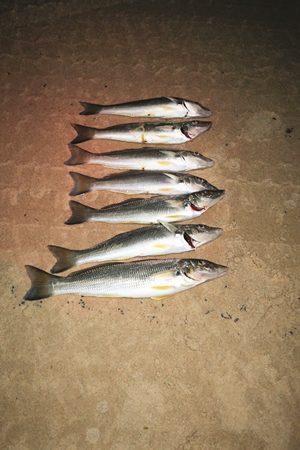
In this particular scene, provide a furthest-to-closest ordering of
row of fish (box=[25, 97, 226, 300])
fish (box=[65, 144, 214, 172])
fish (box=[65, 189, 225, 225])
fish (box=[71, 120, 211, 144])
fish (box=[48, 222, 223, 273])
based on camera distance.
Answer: fish (box=[71, 120, 211, 144]), fish (box=[65, 144, 214, 172]), fish (box=[65, 189, 225, 225]), fish (box=[48, 222, 223, 273]), row of fish (box=[25, 97, 226, 300])

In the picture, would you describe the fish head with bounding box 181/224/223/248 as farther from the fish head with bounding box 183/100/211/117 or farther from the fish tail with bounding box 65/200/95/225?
the fish head with bounding box 183/100/211/117

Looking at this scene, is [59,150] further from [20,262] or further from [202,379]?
[202,379]

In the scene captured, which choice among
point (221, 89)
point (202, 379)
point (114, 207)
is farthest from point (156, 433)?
point (221, 89)

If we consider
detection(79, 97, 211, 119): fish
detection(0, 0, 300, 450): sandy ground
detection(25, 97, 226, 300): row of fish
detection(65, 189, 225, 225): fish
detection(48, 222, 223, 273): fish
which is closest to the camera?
detection(0, 0, 300, 450): sandy ground

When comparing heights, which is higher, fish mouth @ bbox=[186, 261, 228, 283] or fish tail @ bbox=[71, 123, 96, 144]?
fish tail @ bbox=[71, 123, 96, 144]

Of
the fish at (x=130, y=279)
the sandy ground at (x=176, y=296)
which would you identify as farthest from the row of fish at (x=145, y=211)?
the sandy ground at (x=176, y=296)

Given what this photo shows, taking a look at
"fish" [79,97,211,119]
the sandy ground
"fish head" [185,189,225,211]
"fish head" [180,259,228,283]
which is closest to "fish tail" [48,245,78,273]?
the sandy ground

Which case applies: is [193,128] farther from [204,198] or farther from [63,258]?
[63,258]

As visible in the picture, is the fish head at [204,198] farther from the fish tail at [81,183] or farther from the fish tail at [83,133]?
the fish tail at [83,133]
